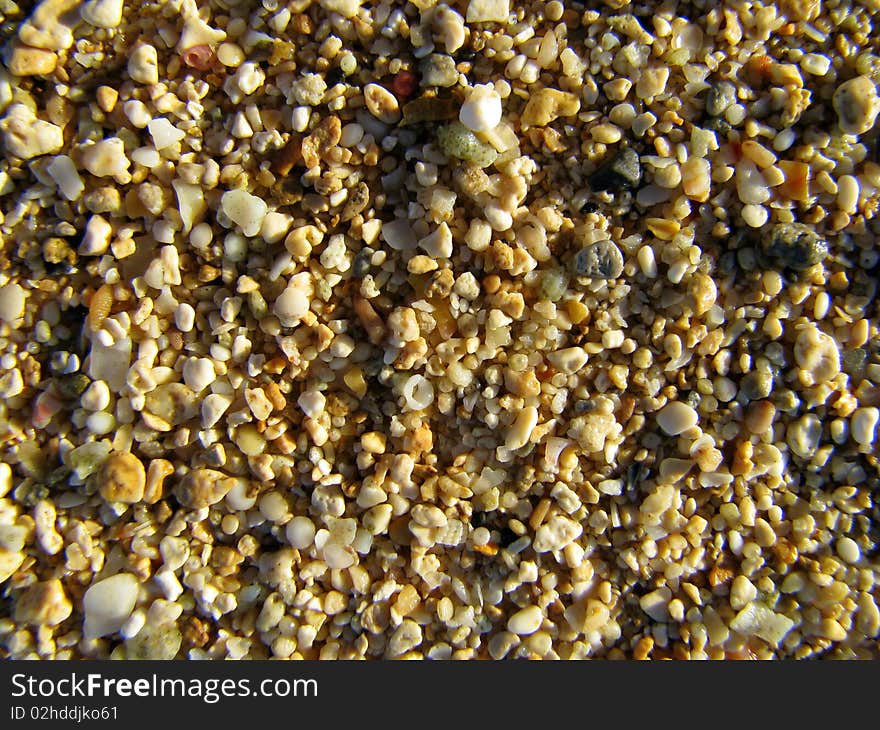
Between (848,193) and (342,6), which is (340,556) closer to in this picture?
(342,6)

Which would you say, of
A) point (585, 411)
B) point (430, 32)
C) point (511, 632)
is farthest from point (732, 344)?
point (430, 32)

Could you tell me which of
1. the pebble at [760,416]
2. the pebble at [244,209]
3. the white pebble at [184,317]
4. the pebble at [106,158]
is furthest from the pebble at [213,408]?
the pebble at [760,416]

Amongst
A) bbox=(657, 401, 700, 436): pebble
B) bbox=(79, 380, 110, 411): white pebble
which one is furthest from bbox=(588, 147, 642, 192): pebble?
bbox=(79, 380, 110, 411): white pebble

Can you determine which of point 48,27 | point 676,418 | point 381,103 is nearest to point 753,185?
point 676,418

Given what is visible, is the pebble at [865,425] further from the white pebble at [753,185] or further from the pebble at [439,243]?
the pebble at [439,243]

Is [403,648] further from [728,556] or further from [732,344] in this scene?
[732,344]
